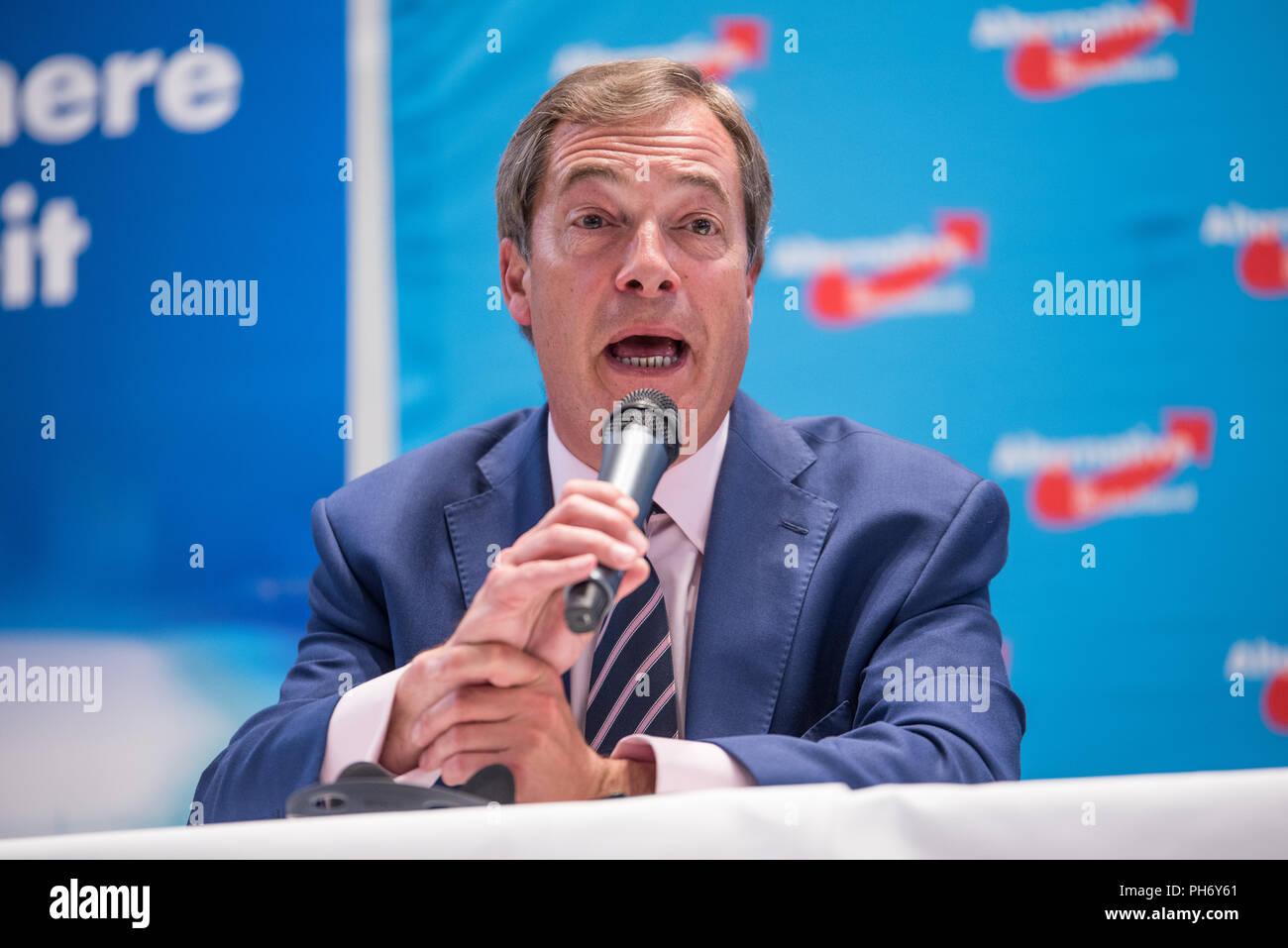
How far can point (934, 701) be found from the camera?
169 cm

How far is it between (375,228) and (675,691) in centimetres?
175

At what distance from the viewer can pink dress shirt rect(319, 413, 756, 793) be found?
1.46m

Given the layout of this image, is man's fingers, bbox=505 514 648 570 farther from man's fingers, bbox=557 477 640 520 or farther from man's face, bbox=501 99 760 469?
man's face, bbox=501 99 760 469

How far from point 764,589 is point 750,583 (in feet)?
0.08

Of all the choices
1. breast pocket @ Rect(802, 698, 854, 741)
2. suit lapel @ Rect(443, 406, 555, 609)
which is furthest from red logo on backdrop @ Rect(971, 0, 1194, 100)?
breast pocket @ Rect(802, 698, 854, 741)

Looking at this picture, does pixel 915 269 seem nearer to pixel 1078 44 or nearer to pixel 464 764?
pixel 1078 44

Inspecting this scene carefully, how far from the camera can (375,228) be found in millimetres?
3082

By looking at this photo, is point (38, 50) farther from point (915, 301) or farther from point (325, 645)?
point (915, 301)

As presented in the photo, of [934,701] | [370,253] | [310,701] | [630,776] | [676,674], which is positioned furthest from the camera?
[370,253]

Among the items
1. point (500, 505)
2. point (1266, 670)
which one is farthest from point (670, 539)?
point (1266, 670)

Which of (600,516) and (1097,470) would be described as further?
(1097,470)

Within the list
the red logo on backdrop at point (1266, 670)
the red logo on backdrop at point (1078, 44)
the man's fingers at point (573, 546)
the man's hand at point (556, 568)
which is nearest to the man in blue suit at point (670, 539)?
the man's hand at point (556, 568)
